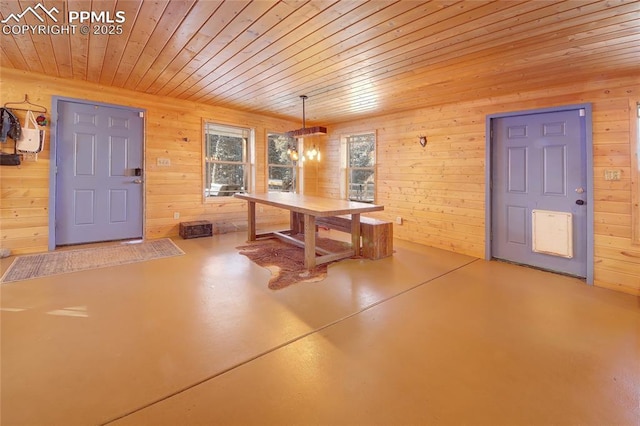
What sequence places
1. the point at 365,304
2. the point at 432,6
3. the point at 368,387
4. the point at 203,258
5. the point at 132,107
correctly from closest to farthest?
the point at 368,387 < the point at 432,6 < the point at 365,304 < the point at 203,258 < the point at 132,107

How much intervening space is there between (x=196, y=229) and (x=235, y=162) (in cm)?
155

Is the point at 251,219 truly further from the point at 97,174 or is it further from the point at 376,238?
the point at 97,174

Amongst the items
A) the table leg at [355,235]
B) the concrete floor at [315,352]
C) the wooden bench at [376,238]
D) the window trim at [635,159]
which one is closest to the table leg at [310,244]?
the concrete floor at [315,352]

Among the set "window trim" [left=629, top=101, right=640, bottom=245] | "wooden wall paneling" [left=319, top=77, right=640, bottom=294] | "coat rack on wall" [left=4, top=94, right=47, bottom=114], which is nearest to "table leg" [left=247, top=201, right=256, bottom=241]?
"wooden wall paneling" [left=319, top=77, right=640, bottom=294]

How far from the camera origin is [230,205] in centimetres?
577

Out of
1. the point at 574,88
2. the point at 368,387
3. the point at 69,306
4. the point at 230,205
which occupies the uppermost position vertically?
the point at 574,88

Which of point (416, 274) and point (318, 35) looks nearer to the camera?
point (318, 35)

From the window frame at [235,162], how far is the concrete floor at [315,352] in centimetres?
253

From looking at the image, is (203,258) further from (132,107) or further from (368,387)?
(368,387)

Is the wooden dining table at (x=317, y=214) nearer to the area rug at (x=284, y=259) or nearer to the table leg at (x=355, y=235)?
the table leg at (x=355, y=235)

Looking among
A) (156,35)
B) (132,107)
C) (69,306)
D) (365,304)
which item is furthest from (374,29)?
(132,107)

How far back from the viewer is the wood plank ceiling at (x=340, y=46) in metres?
2.18

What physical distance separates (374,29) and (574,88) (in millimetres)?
2587

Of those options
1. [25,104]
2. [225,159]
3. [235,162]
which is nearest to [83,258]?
[25,104]
